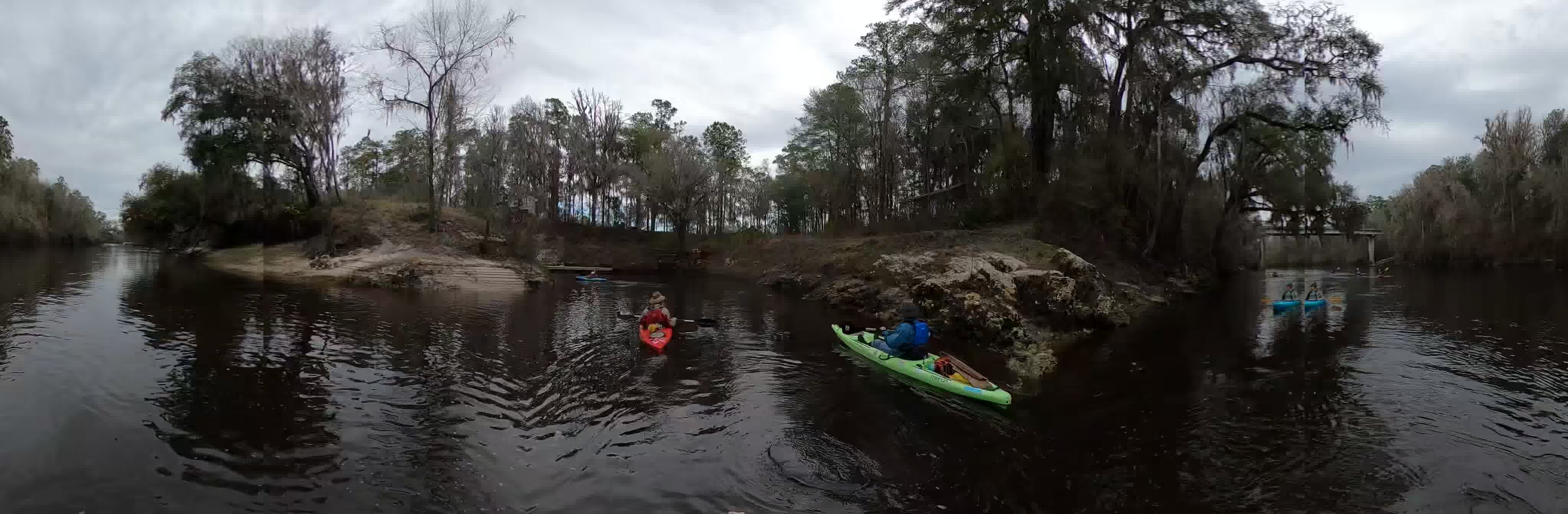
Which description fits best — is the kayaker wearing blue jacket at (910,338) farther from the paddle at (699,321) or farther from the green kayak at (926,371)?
the paddle at (699,321)

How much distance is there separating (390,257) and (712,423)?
80.5 feet

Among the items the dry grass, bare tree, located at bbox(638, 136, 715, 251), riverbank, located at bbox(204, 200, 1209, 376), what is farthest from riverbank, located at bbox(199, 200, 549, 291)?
the dry grass

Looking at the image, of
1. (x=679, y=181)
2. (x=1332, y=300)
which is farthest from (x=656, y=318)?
(x=679, y=181)

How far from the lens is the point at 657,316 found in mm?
13758

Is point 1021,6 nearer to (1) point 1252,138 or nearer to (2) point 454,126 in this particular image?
(1) point 1252,138

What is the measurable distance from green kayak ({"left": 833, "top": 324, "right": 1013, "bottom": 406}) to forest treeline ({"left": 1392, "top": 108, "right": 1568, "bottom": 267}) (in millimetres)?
53012

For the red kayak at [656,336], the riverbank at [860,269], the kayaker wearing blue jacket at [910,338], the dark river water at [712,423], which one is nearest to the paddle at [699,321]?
the dark river water at [712,423]

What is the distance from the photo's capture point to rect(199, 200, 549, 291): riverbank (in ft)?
80.1

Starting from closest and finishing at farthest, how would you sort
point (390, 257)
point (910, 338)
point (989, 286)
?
point (910, 338) → point (989, 286) → point (390, 257)

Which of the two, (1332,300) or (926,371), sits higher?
(1332,300)

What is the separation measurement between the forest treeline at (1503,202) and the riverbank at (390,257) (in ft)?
198

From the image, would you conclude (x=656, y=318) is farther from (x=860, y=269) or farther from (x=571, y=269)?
(x=571, y=269)

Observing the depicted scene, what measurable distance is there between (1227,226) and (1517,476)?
37407 millimetres

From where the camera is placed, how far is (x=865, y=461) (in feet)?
23.6
